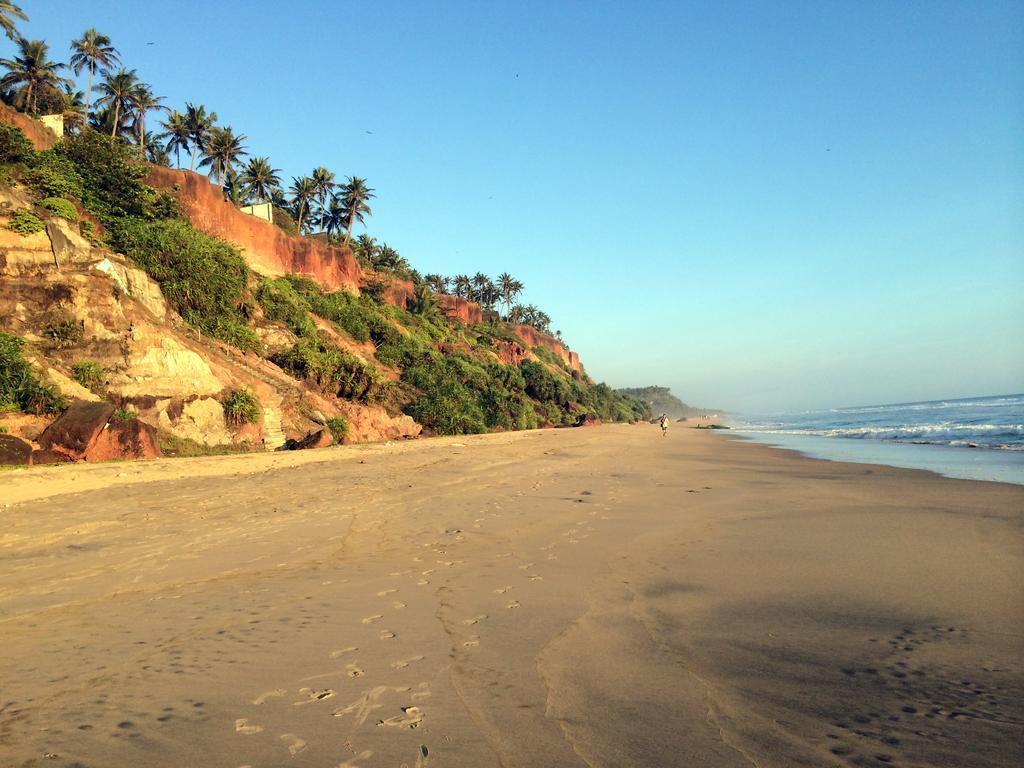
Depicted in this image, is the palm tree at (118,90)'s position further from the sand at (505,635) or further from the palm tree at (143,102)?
the sand at (505,635)

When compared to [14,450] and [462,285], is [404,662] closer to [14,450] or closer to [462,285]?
[14,450]

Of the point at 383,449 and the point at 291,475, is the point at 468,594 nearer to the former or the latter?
the point at 291,475

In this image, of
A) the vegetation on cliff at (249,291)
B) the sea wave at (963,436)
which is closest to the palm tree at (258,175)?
the vegetation on cliff at (249,291)

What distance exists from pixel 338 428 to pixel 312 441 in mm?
2457

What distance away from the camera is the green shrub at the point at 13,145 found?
17.9 m

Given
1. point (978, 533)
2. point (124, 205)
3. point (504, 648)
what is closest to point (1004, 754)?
point (504, 648)

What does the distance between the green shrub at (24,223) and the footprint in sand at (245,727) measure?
2016 centimetres

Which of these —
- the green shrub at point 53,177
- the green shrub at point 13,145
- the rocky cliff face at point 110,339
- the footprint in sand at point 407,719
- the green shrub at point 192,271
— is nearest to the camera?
the footprint in sand at point 407,719

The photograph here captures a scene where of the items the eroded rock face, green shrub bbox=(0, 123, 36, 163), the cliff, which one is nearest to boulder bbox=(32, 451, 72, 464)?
green shrub bbox=(0, 123, 36, 163)

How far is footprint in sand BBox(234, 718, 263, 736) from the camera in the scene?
8.29ft

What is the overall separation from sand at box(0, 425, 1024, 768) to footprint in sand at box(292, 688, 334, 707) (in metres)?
0.01

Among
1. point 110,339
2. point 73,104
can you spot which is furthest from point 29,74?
point 110,339

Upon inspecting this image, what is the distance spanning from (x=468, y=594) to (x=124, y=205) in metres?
24.3

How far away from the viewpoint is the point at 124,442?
44.8 feet
